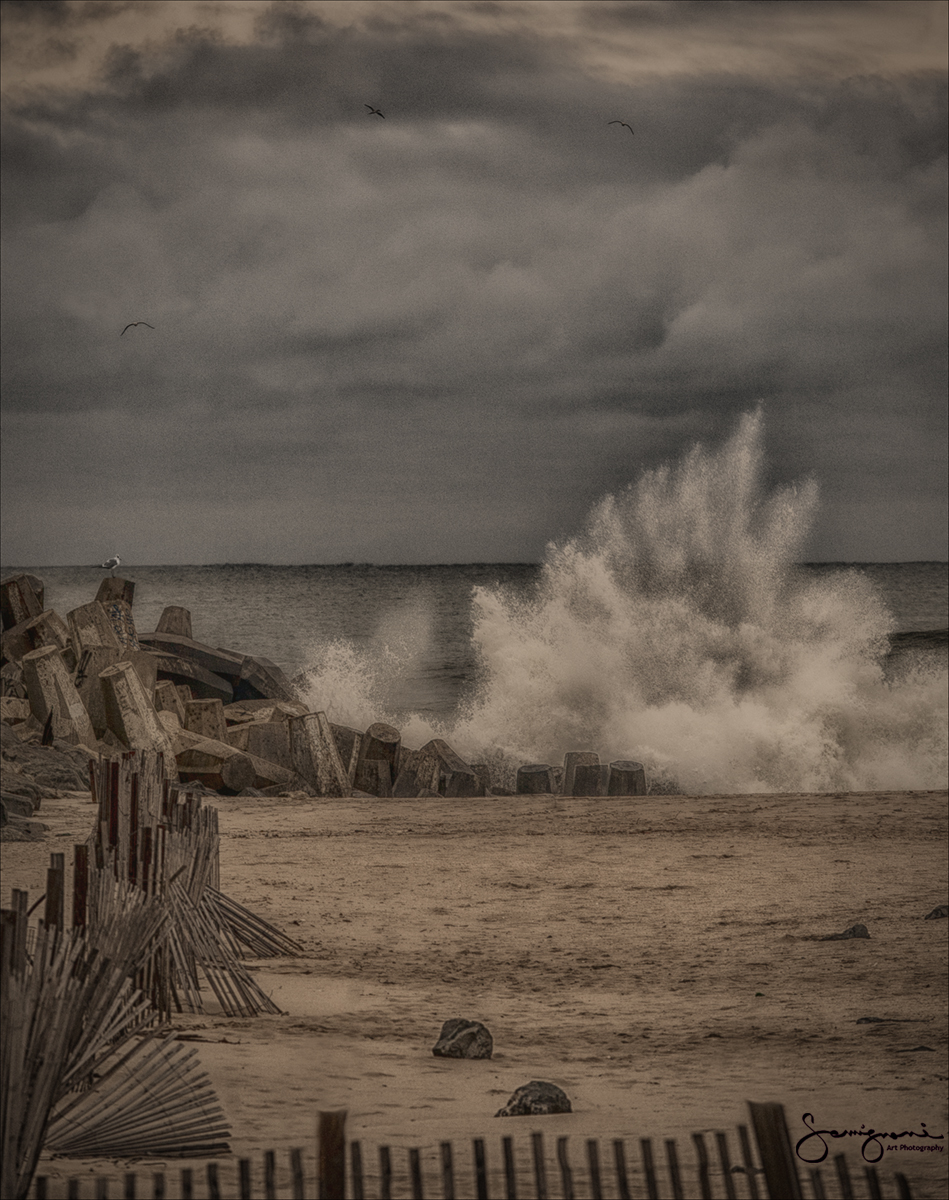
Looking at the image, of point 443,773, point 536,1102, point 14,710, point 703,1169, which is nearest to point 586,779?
point 443,773

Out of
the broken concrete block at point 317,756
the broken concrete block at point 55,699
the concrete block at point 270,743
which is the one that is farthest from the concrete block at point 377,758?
the broken concrete block at point 55,699

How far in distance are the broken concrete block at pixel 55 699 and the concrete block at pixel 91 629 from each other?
1.72m

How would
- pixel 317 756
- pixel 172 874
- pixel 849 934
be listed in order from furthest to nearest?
1. pixel 317 756
2. pixel 849 934
3. pixel 172 874

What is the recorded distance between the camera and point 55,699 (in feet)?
45.0

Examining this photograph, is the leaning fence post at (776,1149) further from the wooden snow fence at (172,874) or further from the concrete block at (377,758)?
the concrete block at (377,758)

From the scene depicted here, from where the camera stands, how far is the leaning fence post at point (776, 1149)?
2.57 meters

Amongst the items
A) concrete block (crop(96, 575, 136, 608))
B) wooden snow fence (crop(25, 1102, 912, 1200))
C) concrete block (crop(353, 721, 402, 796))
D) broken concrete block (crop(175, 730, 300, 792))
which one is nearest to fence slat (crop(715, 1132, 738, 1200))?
wooden snow fence (crop(25, 1102, 912, 1200))

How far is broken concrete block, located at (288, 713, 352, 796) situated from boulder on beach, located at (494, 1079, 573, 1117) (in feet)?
31.1

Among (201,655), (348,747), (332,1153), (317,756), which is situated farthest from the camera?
(201,655)

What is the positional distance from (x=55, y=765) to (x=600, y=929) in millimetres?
6358

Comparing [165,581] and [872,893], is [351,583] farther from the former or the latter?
→ [872,893]

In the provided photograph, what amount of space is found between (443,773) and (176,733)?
10.3ft

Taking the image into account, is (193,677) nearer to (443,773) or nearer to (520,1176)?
(443,773)

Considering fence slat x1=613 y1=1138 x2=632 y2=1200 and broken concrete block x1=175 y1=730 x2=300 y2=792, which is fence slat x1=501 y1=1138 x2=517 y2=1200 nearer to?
fence slat x1=613 y1=1138 x2=632 y2=1200
